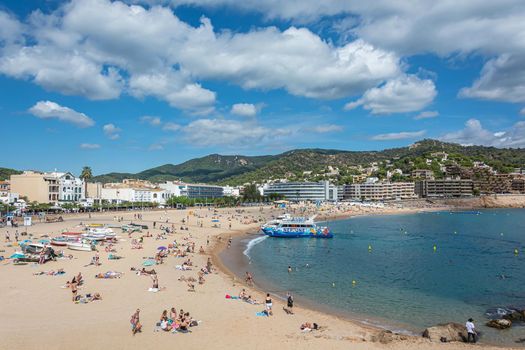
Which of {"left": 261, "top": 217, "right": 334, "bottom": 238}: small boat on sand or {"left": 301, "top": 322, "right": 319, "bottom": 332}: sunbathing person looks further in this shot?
{"left": 261, "top": 217, "right": 334, "bottom": 238}: small boat on sand

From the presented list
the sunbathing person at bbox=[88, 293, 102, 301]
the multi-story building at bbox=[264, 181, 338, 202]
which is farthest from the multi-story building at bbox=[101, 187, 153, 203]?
the sunbathing person at bbox=[88, 293, 102, 301]

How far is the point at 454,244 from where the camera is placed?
59.1m

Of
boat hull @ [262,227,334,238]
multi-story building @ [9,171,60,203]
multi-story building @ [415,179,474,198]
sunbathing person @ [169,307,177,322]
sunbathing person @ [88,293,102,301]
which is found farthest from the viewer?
multi-story building @ [415,179,474,198]

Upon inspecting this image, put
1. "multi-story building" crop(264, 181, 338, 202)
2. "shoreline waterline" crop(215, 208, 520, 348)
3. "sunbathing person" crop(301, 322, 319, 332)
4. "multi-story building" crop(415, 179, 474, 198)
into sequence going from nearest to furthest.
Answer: "sunbathing person" crop(301, 322, 319, 332)
"shoreline waterline" crop(215, 208, 520, 348)
"multi-story building" crop(264, 181, 338, 202)
"multi-story building" crop(415, 179, 474, 198)

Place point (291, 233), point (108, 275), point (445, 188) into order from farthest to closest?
point (445, 188) → point (291, 233) → point (108, 275)

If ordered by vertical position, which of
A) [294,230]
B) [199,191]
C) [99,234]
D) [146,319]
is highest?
[199,191]

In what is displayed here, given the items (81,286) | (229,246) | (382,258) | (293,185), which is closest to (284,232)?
(229,246)

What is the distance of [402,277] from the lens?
34719mm

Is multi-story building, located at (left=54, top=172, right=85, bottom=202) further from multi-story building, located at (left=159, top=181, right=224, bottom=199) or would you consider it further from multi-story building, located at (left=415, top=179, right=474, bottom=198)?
multi-story building, located at (left=415, top=179, right=474, bottom=198)

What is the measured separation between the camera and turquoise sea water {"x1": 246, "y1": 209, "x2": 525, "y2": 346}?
79.0ft

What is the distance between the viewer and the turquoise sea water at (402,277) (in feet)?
79.0

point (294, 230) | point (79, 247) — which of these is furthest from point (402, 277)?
point (294, 230)

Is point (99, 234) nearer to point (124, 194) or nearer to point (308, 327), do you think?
point (308, 327)

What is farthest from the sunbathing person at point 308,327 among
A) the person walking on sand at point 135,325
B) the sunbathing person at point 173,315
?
the person walking on sand at point 135,325
